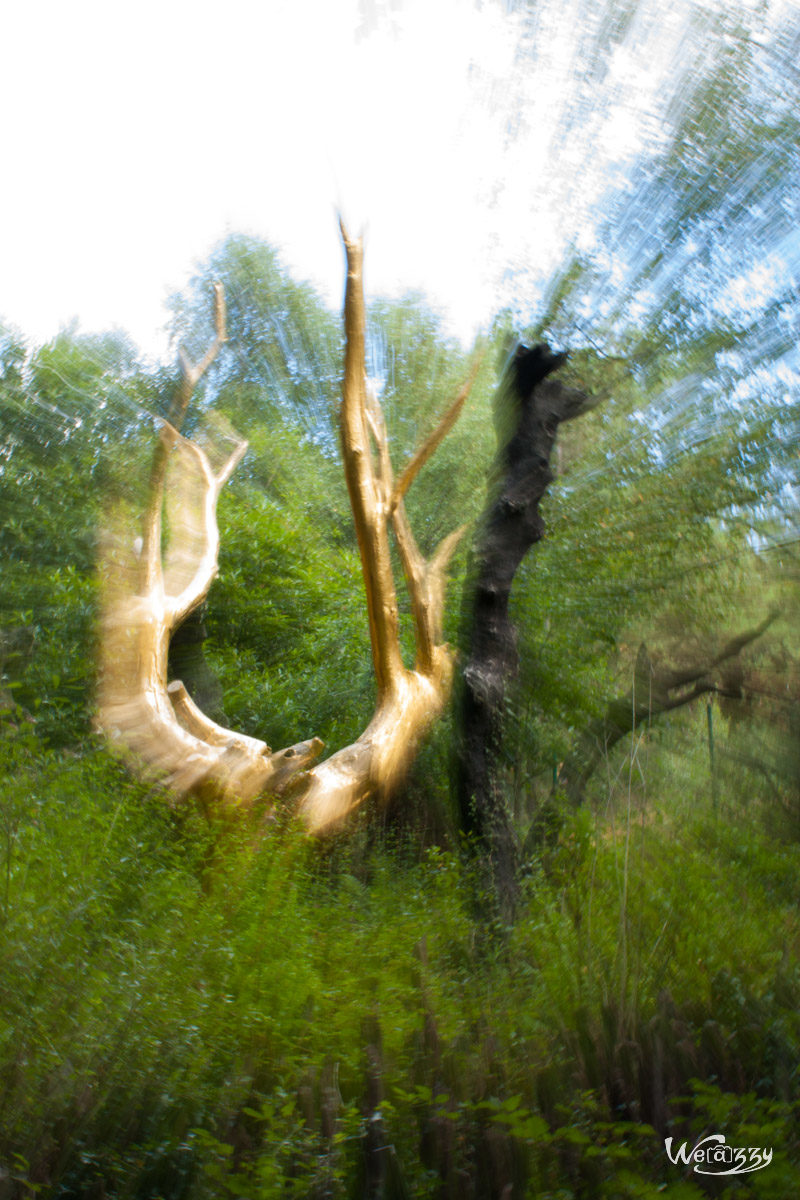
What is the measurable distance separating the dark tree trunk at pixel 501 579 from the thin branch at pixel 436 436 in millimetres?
568

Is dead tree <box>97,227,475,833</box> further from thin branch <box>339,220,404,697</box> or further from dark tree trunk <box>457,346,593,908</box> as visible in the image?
dark tree trunk <box>457,346,593,908</box>

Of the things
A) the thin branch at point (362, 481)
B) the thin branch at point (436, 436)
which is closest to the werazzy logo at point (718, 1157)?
the thin branch at point (362, 481)

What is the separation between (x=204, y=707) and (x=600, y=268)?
297 centimetres

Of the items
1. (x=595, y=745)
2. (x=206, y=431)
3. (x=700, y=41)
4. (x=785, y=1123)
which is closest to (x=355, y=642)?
(x=206, y=431)

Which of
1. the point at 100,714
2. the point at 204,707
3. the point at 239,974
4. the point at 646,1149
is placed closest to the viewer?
the point at 646,1149

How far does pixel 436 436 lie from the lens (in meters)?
3.49

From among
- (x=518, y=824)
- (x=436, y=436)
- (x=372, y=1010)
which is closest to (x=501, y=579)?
(x=436, y=436)

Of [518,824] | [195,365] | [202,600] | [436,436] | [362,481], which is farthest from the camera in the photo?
[195,365]

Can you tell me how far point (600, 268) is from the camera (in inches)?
105

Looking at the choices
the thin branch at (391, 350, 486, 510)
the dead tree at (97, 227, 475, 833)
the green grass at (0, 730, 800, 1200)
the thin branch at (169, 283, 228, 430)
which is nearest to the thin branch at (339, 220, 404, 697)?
the dead tree at (97, 227, 475, 833)

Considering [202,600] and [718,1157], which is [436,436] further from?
[718,1157]

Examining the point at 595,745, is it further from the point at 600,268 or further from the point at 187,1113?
the point at 187,1113

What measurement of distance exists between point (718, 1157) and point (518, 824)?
2014 mm

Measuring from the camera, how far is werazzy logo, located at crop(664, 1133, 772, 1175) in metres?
1.19
